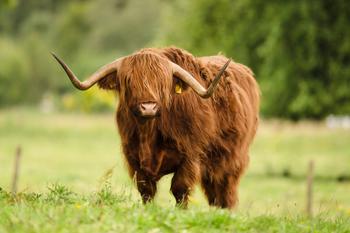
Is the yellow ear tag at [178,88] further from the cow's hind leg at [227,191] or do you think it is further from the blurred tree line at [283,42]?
the blurred tree line at [283,42]

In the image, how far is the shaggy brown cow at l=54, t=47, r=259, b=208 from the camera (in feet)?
30.5

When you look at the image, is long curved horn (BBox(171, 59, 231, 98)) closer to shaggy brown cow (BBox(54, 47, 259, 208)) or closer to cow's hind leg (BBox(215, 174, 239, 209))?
shaggy brown cow (BBox(54, 47, 259, 208))

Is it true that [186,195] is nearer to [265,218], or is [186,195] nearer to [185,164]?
[185,164]

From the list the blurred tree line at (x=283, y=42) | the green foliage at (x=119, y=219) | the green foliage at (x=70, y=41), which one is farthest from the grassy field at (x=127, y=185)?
the green foliage at (x=70, y=41)

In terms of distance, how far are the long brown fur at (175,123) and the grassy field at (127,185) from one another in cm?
37

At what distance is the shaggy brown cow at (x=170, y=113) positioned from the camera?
929 centimetres

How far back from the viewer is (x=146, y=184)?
9.84 m

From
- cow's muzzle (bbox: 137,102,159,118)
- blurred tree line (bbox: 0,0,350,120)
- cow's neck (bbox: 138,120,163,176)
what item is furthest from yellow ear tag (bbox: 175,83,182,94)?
blurred tree line (bbox: 0,0,350,120)

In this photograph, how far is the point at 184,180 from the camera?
9781 millimetres

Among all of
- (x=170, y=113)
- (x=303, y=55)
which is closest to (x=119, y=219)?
(x=170, y=113)

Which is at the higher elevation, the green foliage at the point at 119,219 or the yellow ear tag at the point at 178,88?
the yellow ear tag at the point at 178,88

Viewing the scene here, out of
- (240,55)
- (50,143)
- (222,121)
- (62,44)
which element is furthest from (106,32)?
(222,121)

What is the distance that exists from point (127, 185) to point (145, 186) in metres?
0.89

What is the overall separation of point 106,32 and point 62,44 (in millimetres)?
5824
